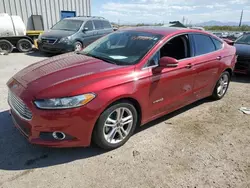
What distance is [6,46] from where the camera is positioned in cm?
→ 1041

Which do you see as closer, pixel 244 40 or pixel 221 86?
pixel 221 86

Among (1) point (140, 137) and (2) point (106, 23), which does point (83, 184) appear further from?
(2) point (106, 23)

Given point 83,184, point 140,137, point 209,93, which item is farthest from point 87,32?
point 83,184

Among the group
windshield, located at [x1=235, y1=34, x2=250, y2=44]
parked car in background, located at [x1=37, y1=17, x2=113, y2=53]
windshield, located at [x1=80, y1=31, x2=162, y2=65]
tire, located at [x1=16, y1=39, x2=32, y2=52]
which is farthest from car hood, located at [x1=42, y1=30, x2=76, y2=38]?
windshield, located at [x1=235, y1=34, x2=250, y2=44]

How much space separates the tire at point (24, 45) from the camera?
10.7 meters

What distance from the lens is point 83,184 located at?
7.79 feet

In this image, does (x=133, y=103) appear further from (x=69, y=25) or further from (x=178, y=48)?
(x=69, y=25)

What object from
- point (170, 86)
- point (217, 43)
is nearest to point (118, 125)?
point (170, 86)

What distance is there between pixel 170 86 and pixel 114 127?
3.77 feet

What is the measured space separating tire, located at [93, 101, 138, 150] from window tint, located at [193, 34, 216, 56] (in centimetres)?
182

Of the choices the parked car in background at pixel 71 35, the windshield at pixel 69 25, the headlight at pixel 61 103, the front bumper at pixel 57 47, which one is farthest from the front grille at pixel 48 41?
the headlight at pixel 61 103

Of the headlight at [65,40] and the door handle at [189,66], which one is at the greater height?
the door handle at [189,66]

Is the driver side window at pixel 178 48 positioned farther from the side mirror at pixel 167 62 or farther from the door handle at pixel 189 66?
the side mirror at pixel 167 62

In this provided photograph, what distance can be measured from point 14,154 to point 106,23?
33.9ft
